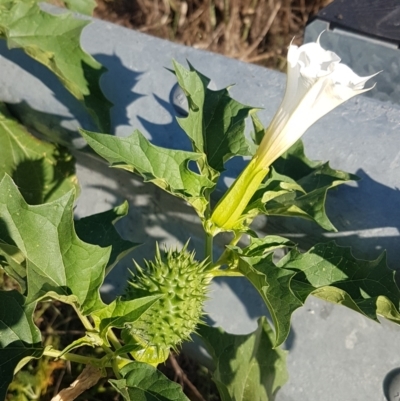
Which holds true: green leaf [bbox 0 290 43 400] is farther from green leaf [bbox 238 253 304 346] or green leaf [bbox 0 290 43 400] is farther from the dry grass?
the dry grass

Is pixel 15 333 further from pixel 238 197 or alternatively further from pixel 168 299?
pixel 238 197

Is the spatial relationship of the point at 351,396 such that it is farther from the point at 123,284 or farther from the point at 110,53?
the point at 110,53

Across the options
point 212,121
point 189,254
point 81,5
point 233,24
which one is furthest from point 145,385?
point 233,24

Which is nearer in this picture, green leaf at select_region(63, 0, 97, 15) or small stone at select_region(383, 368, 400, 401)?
small stone at select_region(383, 368, 400, 401)

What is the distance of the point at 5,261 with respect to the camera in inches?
40.3

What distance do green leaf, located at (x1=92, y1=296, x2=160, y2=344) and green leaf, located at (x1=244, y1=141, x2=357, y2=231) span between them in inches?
10.0

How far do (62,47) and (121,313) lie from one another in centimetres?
68

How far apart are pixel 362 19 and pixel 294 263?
0.78m

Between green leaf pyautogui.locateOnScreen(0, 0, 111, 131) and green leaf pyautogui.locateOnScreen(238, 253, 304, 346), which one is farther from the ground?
green leaf pyautogui.locateOnScreen(0, 0, 111, 131)

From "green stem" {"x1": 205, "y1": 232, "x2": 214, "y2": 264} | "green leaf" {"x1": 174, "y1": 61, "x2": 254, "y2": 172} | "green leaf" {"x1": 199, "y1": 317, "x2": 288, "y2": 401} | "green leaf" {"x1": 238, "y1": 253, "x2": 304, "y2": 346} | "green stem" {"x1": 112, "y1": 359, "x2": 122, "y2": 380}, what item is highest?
"green leaf" {"x1": 174, "y1": 61, "x2": 254, "y2": 172}

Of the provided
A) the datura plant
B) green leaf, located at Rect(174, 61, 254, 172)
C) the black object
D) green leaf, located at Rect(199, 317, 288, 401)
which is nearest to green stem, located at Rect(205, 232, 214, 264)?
the datura plant

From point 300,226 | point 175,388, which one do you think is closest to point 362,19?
point 300,226

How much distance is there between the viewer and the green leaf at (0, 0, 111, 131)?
4.26 feet

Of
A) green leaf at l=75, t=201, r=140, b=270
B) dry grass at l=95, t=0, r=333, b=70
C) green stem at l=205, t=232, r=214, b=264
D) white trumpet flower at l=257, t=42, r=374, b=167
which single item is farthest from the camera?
dry grass at l=95, t=0, r=333, b=70
